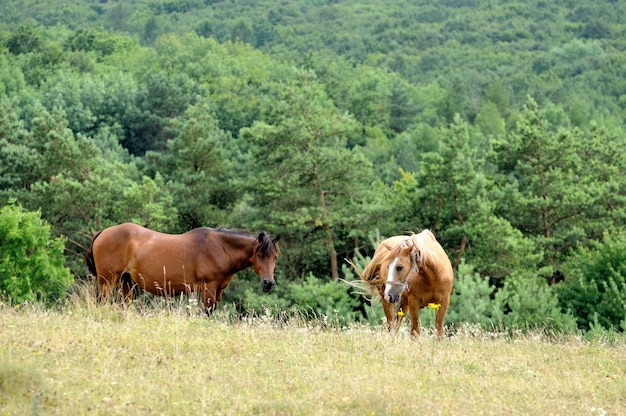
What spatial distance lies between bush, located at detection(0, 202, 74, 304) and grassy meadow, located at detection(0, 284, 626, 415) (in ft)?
92.7

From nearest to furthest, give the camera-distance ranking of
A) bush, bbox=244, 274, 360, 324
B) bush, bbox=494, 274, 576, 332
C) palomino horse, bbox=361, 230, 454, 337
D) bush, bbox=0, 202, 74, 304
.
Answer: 1. palomino horse, bbox=361, 230, 454, 337
2. bush, bbox=494, 274, 576, 332
3. bush, bbox=244, 274, 360, 324
4. bush, bbox=0, 202, 74, 304

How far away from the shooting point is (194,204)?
42.2 metres

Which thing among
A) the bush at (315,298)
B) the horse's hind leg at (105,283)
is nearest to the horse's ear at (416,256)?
the horse's hind leg at (105,283)

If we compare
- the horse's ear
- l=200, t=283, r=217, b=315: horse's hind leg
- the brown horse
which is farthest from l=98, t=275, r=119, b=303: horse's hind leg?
the horse's ear

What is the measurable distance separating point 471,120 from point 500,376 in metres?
126

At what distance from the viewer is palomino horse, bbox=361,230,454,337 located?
11977 millimetres

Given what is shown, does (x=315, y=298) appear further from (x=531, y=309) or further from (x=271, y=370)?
(x=271, y=370)

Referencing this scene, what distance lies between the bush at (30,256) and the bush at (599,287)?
1969cm

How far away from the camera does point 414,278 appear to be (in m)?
12.3

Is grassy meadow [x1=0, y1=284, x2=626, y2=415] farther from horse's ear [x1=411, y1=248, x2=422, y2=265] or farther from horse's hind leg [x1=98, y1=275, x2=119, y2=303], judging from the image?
horse's hind leg [x1=98, y1=275, x2=119, y2=303]

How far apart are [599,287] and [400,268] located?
24718mm

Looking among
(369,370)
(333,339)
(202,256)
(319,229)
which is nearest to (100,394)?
(369,370)

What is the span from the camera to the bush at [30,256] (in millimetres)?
38969

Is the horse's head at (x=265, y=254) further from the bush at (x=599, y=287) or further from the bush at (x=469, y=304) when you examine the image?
the bush at (x=599, y=287)
